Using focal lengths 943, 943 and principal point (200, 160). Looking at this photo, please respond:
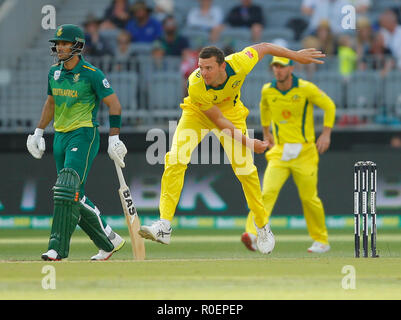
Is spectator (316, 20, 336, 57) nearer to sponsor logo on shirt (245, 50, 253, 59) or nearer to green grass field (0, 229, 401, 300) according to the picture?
sponsor logo on shirt (245, 50, 253, 59)

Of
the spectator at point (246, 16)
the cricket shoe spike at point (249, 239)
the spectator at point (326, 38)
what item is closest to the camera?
the cricket shoe spike at point (249, 239)

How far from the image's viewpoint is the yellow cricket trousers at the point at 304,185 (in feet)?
36.2

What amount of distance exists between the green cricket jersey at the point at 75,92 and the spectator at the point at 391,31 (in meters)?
8.80

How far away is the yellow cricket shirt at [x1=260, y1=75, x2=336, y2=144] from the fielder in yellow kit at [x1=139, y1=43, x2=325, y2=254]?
2.04 metres

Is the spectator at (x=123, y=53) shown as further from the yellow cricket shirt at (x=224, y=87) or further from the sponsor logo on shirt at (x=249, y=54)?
the sponsor logo on shirt at (x=249, y=54)

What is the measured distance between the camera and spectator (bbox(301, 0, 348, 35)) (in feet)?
54.4

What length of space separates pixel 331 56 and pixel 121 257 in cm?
669

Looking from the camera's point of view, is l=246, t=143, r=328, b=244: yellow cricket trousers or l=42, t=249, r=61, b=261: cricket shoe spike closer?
l=42, t=249, r=61, b=261: cricket shoe spike

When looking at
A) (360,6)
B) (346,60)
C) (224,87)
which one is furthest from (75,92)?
(360,6)

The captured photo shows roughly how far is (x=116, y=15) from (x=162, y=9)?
2.85ft

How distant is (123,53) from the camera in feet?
51.5

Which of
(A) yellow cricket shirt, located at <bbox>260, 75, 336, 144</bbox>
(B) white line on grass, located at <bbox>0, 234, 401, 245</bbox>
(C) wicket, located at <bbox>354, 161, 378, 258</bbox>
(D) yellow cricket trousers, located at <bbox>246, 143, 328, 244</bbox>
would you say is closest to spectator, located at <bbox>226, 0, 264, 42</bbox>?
(B) white line on grass, located at <bbox>0, 234, 401, 245</bbox>

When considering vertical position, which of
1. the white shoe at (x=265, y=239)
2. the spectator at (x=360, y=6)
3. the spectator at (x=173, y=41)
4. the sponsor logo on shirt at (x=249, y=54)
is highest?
the spectator at (x=360, y=6)

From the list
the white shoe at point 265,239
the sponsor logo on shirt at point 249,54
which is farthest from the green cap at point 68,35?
the white shoe at point 265,239
